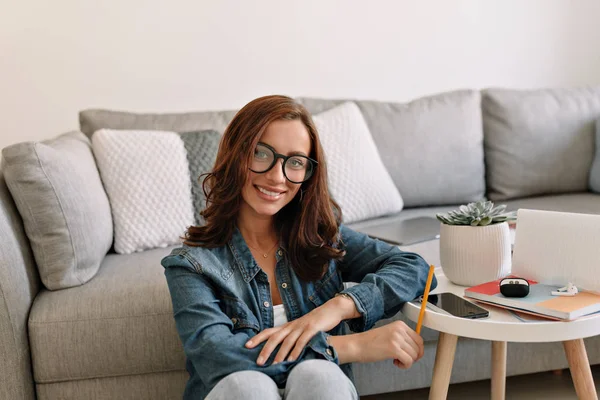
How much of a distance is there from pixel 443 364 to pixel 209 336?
45 centimetres

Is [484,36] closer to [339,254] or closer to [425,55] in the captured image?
[425,55]

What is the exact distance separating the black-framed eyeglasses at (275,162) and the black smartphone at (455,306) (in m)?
0.34

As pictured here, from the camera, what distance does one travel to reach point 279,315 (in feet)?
4.68

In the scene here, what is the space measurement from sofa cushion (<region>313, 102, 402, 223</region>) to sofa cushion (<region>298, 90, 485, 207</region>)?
0.30 ft

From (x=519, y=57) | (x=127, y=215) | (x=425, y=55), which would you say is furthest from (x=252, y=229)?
(x=519, y=57)

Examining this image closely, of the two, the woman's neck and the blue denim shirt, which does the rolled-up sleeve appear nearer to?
the blue denim shirt

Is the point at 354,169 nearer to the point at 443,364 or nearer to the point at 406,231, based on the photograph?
the point at 406,231

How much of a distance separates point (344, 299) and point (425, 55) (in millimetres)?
1916

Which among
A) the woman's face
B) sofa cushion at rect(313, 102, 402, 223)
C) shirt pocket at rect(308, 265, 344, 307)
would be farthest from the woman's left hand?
sofa cushion at rect(313, 102, 402, 223)

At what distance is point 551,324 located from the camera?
3.98 ft

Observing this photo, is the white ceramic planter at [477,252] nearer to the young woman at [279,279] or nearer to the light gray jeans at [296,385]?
the young woman at [279,279]

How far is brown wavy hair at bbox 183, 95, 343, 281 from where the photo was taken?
1.35 meters

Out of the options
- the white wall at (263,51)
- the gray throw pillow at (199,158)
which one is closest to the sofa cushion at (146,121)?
the gray throw pillow at (199,158)

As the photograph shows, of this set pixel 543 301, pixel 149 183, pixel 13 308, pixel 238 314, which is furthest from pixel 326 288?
pixel 149 183
